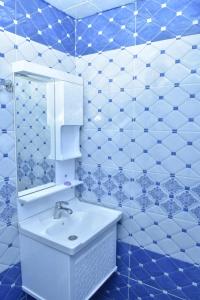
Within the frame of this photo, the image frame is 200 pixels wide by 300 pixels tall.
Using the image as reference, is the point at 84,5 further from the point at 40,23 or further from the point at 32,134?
the point at 32,134

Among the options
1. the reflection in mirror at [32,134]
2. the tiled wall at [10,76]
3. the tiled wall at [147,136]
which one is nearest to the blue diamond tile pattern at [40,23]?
the tiled wall at [10,76]

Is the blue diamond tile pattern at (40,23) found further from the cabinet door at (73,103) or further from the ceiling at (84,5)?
the cabinet door at (73,103)

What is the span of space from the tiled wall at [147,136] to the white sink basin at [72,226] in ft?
0.40

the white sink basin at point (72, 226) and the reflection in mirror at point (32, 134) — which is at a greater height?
the reflection in mirror at point (32, 134)

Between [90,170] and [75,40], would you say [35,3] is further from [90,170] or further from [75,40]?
[90,170]

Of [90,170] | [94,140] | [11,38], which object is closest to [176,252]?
[90,170]

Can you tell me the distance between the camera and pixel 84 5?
4.81ft

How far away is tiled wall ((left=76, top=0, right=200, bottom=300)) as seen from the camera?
128 centimetres

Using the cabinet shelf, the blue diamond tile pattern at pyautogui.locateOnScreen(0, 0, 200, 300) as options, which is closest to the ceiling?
the blue diamond tile pattern at pyautogui.locateOnScreen(0, 0, 200, 300)

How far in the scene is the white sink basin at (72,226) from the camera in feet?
3.82

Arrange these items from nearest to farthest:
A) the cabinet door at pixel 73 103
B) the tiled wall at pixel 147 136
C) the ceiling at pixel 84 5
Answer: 1. the tiled wall at pixel 147 136
2. the ceiling at pixel 84 5
3. the cabinet door at pixel 73 103

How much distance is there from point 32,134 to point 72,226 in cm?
65

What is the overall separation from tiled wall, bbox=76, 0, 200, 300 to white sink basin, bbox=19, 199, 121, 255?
122mm

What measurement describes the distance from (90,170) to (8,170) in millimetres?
614
